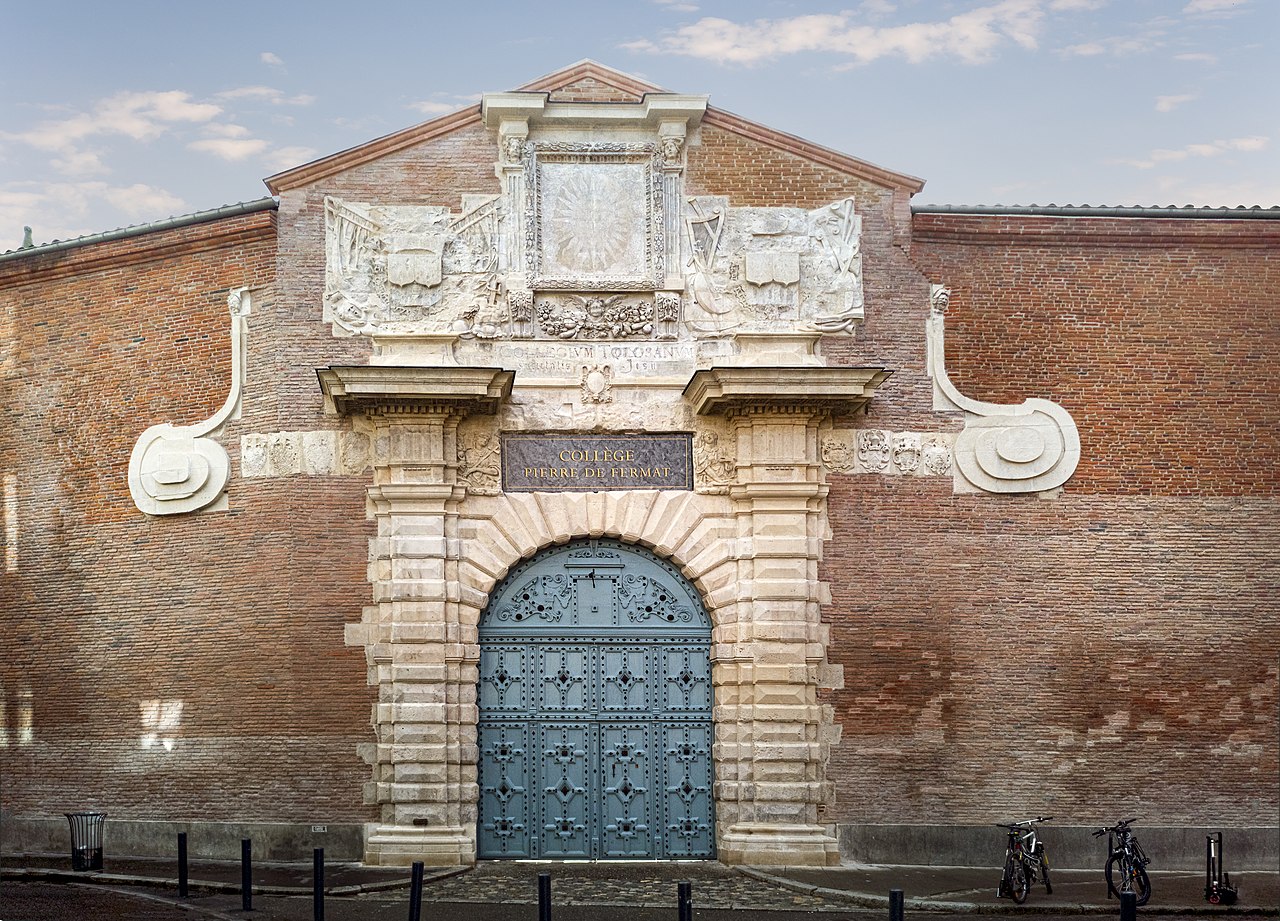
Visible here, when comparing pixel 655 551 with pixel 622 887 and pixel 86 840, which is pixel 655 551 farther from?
pixel 86 840

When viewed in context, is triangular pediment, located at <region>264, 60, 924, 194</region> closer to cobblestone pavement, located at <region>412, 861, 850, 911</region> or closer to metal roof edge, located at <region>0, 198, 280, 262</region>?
metal roof edge, located at <region>0, 198, 280, 262</region>

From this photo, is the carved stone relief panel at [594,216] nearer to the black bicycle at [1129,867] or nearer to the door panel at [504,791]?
the door panel at [504,791]

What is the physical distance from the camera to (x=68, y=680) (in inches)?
697

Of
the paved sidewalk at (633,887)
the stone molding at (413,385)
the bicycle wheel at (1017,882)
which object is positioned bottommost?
the paved sidewalk at (633,887)

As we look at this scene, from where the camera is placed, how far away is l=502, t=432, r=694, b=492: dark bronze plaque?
17109mm

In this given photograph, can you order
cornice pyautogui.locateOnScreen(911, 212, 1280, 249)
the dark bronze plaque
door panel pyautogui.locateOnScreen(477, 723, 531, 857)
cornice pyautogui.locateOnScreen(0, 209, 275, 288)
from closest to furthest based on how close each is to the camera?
door panel pyautogui.locateOnScreen(477, 723, 531, 857), the dark bronze plaque, cornice pyautogui.locateOnScreen(0, 209, 275, 288), cornice pyautogui.locateOnScreen(911, 212, 1280, 249)

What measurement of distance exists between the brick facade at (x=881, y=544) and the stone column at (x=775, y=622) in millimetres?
343

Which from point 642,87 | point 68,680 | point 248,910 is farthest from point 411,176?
point 248,910

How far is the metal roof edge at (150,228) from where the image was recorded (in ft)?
57.4

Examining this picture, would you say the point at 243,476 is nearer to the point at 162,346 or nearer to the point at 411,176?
the point at 162,346

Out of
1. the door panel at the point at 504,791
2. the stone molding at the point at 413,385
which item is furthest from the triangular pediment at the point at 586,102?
the door panel at the point at 504,791

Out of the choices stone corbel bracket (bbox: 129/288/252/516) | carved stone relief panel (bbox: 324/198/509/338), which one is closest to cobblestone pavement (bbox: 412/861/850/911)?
stone corbel bracket (bbox: 129/288/252/516)

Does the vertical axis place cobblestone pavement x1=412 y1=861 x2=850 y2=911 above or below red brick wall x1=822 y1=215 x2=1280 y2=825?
below

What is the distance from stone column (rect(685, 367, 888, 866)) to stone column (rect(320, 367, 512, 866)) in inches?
105
